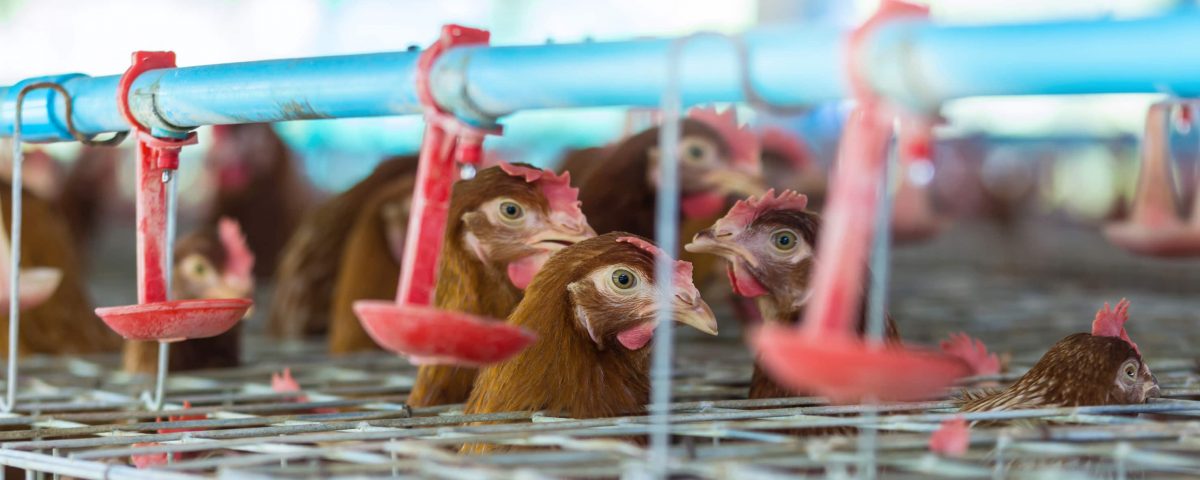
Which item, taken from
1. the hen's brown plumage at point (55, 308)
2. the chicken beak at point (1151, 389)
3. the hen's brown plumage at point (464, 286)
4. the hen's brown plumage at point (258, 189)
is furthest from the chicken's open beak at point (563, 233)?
the hen's brown plumage at point (258, 189)

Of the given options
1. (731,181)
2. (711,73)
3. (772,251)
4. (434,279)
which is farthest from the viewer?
(731,181)

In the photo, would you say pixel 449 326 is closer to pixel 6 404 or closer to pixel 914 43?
pixel 914 43

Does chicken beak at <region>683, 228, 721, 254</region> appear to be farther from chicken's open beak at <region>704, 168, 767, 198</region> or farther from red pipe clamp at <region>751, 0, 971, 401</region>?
chicken's open beak at <region>704, 168, 767, 198</region>

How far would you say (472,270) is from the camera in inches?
113

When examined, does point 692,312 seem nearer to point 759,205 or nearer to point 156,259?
point 759,205

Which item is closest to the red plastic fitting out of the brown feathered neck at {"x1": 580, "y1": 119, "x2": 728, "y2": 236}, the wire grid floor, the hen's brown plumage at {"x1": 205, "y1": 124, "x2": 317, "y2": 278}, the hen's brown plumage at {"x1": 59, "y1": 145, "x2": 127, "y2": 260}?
the wire grid floor

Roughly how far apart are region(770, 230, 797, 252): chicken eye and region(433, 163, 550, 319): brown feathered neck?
51 centimetres

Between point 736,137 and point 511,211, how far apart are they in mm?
1218

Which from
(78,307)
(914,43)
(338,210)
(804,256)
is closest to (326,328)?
(338,210)

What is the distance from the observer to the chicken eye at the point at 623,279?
2.38m

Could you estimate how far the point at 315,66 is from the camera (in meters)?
2.04

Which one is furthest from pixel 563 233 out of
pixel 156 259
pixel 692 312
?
pixel 156 259

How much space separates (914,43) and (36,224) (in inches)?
127

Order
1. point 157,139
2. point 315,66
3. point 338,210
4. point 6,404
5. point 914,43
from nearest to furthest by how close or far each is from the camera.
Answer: point 914,43 < point 315,66 < point 157,139 < point 6,404 < point 338,210
